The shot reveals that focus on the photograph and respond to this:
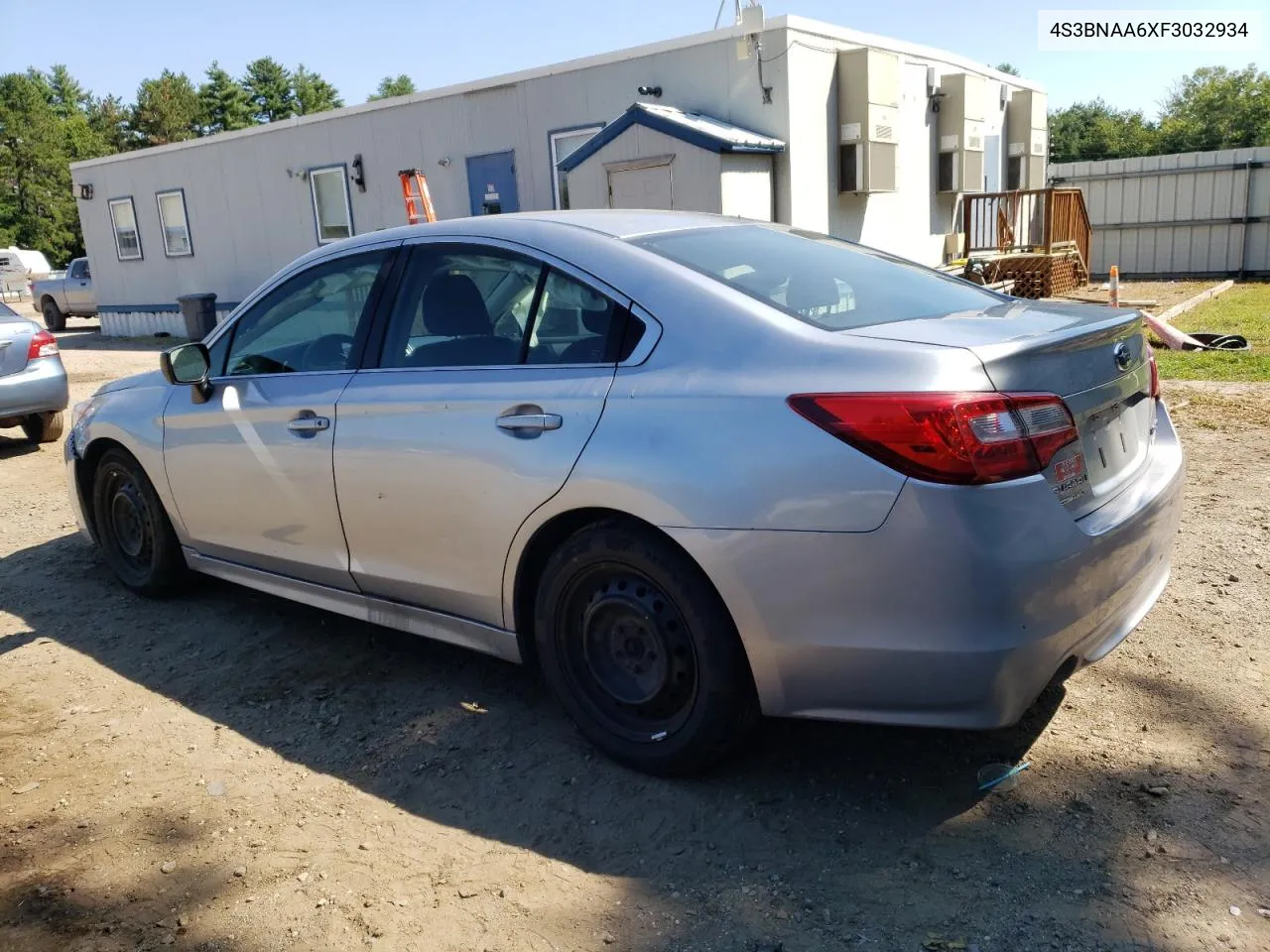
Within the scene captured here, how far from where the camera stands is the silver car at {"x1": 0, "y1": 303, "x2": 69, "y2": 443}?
866cm

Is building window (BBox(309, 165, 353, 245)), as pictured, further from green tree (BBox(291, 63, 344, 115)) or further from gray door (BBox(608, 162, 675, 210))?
green tree (BBox(291, 63, 344, 115))

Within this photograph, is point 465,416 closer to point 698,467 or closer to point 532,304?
point 532,304

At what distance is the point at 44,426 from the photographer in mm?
9305

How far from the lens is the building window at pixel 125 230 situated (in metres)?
20.5

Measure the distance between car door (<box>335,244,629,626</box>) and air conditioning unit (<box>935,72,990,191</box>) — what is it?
13268 mm

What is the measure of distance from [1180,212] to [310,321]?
22205 mm

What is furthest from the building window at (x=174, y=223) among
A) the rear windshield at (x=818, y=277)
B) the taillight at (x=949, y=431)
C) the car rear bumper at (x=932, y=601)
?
the taillight at (x=949, y=431)

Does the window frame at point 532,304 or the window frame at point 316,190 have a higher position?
the window frame at point 316,190

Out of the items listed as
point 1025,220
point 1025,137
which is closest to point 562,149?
point 1025,220

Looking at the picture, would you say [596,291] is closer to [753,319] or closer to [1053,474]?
[753,319]

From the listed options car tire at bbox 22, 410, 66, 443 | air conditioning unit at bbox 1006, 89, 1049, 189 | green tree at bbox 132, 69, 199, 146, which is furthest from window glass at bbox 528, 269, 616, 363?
green tree at bbox 132, 69, 199, 146

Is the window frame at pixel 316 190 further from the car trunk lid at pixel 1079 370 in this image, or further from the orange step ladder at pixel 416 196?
the car trunk lid at pixel 1079 370

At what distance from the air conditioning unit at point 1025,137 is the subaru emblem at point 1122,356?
16599 mm

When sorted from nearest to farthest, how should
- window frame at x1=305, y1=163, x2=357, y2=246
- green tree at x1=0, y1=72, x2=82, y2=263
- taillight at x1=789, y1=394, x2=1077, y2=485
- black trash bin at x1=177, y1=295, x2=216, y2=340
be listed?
1. taillight at x1=789, y1=394, x2=1077, y2=485
2. window frame at x1=305, y1=163, x2=357, y2=246
3. black trash bin at x1=177, y1=295, x2=216, y2=340
4. green tree at x1=0, y1=72, x2=82, y2=263
